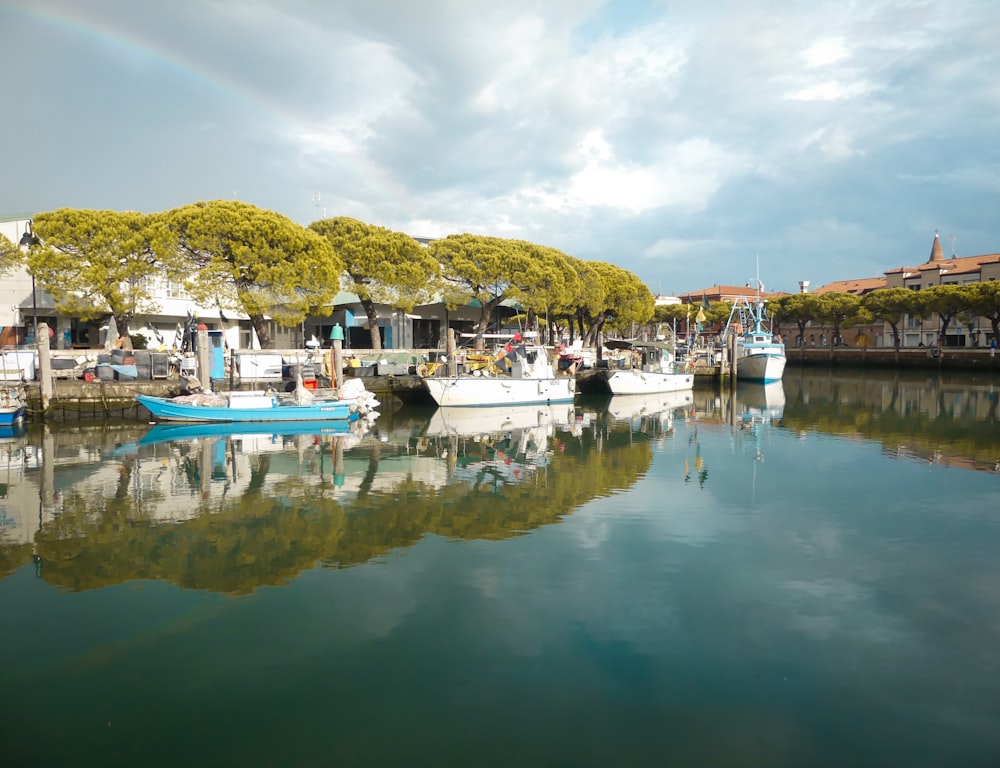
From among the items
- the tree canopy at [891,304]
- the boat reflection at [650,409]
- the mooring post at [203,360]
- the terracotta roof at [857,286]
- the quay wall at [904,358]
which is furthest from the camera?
the terracotta roof at [857,286]

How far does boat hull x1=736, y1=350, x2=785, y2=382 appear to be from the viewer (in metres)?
43.6

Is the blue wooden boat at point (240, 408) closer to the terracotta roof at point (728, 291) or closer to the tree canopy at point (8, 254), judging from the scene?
the tree canopy at point (8, 254)

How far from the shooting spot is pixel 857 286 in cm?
8856

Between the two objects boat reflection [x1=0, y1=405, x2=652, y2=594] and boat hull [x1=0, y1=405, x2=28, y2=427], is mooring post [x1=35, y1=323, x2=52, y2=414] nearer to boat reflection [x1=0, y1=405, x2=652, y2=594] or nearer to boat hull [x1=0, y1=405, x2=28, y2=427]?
boat hull [x1=0, y1=405, x2=28, y2=427]

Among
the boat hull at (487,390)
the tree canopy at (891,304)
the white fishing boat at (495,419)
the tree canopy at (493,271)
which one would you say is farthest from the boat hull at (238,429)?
the tree canopy at (891,304)

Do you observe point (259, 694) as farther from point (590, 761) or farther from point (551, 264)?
point (551, 264)

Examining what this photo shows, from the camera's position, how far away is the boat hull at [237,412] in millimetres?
24047

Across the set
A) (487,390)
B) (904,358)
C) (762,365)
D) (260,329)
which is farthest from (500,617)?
(904,358)

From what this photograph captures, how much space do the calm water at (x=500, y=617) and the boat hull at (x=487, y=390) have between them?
12609 mm

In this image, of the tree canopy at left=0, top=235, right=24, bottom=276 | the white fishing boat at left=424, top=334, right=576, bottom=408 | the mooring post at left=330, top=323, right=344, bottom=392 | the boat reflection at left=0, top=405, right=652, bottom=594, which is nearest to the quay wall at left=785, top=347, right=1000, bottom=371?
the white fishing boat at left=424, top=334, right=576, bottom=408

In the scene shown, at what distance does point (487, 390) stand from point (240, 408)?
10.2m

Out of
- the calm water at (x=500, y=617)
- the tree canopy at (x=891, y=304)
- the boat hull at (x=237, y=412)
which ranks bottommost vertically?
the calm water at (x=500, y=617)

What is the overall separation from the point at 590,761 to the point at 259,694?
3007 millimetres

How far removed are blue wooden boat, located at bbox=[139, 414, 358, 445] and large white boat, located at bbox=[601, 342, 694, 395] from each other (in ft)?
51.8
